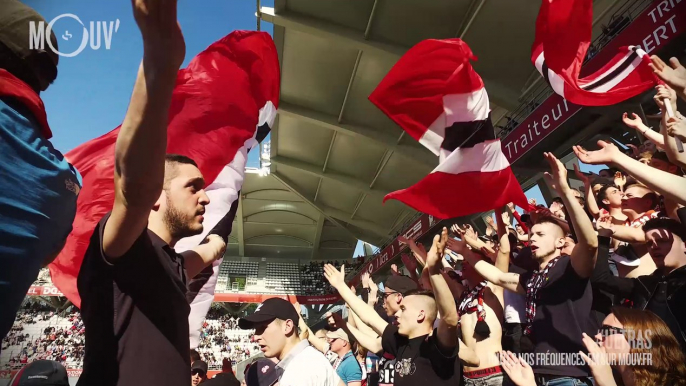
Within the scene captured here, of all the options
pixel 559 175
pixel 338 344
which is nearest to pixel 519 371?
pixel 559 175

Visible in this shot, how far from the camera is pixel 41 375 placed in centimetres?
187

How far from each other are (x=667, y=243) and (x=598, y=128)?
5.08 metres

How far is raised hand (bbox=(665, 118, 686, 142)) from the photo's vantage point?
2.04m

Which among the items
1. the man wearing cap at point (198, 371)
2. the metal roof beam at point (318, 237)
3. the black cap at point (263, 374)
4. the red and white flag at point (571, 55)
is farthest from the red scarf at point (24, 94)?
the metal roof beam at point (318, 237)

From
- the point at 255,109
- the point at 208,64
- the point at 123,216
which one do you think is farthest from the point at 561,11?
the point at 123,216

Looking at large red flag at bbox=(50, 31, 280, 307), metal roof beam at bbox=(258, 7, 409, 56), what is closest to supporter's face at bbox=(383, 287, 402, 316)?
large red flag at bbox=(50, 31, 280, 307)

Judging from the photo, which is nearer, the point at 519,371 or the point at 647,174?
the point at 519,371

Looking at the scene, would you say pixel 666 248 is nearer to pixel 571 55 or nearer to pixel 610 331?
pixel 610 331

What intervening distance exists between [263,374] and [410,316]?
1.25 meters

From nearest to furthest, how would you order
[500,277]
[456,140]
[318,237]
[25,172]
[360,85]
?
[25,172]
[500,277]
[456,140]
[360,85]
[318,237]

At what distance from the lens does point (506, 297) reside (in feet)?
11.2

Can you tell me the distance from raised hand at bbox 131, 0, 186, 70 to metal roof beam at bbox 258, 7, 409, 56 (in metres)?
11.3

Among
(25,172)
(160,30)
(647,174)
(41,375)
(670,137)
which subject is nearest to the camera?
(160,30)

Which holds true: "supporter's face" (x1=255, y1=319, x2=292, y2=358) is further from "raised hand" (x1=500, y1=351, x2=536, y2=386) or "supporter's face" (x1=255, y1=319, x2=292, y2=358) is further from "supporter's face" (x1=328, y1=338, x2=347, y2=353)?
"supporter's face" (x1=328, y1=338, x2=347, y2=353)
